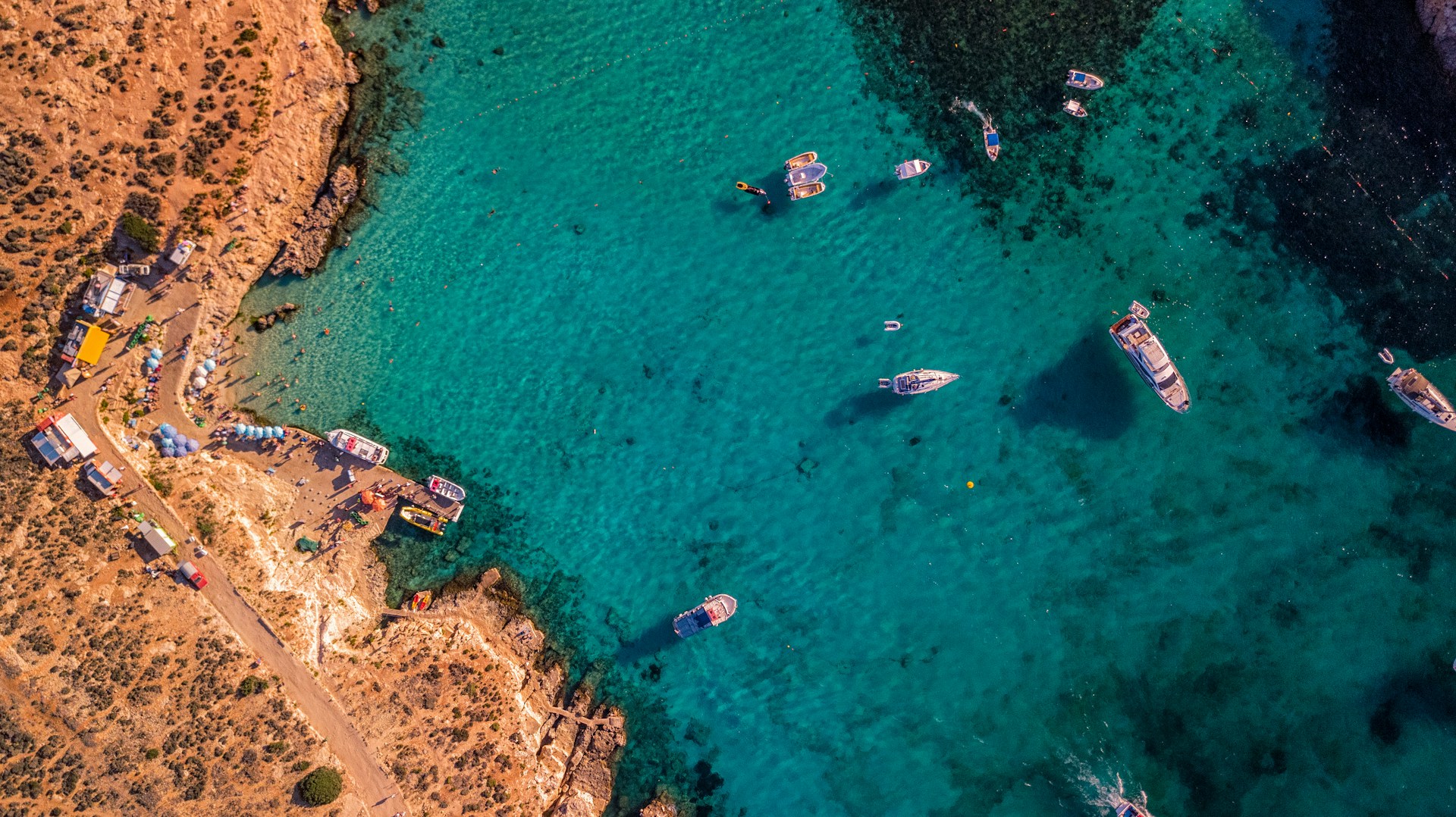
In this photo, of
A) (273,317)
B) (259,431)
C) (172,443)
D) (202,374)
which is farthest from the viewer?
(273,317)

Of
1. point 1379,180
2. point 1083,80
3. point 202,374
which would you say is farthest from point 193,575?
point 1379,180

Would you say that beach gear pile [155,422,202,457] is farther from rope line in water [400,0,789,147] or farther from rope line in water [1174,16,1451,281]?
rope line in water [1174,16,1451,281]

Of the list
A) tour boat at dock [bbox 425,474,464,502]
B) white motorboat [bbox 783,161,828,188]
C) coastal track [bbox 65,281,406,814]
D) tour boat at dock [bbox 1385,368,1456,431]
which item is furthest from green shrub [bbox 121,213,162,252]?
tour boat at dock [bbox 1385,368,1456,431]

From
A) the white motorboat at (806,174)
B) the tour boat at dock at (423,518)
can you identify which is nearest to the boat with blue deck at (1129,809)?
the white motorboat at (806,174)

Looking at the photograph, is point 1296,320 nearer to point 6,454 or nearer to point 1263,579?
point 1263,579

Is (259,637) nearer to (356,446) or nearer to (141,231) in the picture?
(356,446)

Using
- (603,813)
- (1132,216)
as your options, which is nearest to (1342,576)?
(1132,216)
